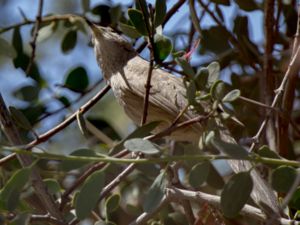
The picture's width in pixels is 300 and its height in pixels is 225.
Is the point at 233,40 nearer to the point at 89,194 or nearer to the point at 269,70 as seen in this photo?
the point at 269,70

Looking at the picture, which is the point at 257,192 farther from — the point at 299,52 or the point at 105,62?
the point at 105,62

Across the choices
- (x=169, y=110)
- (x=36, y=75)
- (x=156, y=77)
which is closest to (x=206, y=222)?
(x=169, y=110)

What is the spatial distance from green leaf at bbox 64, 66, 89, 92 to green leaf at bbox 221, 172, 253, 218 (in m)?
1.88

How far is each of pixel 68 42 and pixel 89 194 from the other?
2.13m

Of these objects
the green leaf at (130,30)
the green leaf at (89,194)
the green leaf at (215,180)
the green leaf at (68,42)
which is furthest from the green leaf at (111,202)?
the green leaf at (68,42)

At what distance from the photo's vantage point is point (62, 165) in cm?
243

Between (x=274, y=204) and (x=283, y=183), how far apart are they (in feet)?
0.86

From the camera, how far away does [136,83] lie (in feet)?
13.4

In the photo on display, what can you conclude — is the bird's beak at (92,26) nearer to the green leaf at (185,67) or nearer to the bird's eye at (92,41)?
the bird's eye at (92,41)

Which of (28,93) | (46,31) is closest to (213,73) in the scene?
(28,93)

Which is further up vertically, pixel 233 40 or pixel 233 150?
pixel 233 150

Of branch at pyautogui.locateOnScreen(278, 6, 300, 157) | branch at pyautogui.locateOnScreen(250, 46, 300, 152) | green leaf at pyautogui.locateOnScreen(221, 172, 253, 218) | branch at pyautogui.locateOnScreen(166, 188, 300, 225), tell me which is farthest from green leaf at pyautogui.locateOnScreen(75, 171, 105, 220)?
branch at pyautogui.locateOnScreen(278, 6, 300, 157)

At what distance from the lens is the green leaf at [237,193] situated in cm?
242

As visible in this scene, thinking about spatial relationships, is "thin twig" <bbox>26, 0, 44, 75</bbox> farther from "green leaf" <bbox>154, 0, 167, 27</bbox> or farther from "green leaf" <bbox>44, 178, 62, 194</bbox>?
"green leaf" <bbox>154, 0, 167, 27</bbox>
